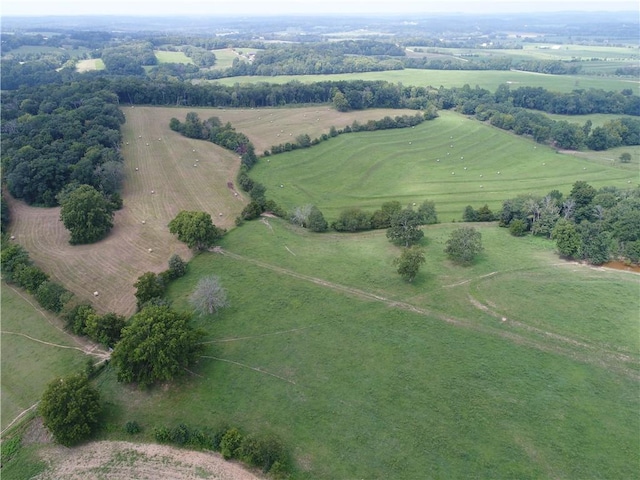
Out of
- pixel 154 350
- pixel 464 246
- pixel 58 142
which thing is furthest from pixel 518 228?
pixel 58 142

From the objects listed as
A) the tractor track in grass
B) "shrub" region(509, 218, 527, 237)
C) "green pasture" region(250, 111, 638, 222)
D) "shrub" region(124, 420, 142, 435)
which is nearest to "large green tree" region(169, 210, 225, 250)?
the tractor track in grass

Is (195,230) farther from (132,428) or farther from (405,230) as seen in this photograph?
(405,230)

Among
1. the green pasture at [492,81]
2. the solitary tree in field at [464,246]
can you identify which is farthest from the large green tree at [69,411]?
the green pasture at [492,81]

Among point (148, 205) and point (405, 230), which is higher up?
point (405, 230)

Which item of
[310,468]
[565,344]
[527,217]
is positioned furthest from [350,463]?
[527,217]

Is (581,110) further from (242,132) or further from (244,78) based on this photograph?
(244,78)

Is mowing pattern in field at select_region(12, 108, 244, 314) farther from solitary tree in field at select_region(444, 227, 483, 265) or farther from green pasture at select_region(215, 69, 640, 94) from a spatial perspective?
green pasture at select_region(215, 69, 640, 94)
